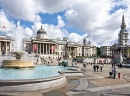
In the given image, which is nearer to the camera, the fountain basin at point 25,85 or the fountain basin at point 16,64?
the fountain basin at point 25,85

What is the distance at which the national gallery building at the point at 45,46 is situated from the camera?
107269mm

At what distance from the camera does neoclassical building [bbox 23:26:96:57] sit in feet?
386

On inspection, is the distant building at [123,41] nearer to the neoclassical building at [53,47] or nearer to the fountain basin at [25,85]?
the neoclassical building at [53,47]

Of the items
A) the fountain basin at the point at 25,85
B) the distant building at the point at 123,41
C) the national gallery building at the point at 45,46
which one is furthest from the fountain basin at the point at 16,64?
the distant building at the point at 123,41

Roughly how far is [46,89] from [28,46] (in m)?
113

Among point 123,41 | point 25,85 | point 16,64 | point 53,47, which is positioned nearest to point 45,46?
point 53,47

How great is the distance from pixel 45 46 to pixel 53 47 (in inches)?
398

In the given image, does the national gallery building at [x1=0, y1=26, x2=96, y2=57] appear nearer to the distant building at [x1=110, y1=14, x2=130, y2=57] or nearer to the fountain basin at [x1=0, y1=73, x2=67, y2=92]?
the distant building at [x1=110, y1=14, x2=130, y2=57]

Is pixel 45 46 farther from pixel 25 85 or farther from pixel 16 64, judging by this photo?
pixel 25 85

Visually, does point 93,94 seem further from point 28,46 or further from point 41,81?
point 28,46

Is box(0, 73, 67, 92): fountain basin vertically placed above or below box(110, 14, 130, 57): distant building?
below

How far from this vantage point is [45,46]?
4734 inches

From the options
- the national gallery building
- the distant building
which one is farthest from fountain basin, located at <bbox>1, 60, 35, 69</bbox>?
the distant building

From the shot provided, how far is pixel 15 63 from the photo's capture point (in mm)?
27766
